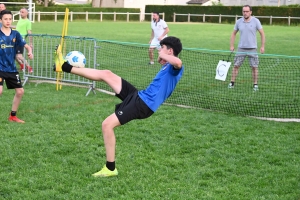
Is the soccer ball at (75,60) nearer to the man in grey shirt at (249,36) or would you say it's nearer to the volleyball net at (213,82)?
the volleyball net at (213,82)

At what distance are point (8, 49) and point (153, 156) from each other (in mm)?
3393

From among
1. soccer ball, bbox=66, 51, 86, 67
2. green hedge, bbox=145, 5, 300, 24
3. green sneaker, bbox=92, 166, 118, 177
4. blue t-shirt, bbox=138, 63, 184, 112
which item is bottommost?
green sneaker, bbox=92, 166, 118, 177

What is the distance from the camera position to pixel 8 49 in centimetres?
859

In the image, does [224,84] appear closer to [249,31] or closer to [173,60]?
[249,31]

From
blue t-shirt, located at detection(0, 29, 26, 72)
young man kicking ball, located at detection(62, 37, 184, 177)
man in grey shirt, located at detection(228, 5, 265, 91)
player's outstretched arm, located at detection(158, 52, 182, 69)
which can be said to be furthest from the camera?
man in grey shirt, located at detection(228, 5, 265, 91)

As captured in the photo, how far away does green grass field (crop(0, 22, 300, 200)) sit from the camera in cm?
563

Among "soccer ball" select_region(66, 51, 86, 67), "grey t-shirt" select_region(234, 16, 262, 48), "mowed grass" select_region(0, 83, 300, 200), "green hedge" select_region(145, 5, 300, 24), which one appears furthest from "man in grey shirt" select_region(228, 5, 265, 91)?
"green hedge" select_region(145, 5, 300, 24)

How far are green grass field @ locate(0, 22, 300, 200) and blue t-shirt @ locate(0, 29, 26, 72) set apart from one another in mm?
A: 955

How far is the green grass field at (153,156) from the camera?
5.63 meters

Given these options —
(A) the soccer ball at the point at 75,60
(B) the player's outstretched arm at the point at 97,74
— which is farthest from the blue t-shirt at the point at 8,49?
(B) the player's outstretched arm at the point at 97,74

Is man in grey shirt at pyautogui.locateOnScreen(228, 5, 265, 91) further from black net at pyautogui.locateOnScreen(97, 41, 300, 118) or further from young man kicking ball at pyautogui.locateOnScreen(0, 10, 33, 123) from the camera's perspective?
young man kicking ball at pyautogui.locateOnScreen(0, 10, 33, 123)

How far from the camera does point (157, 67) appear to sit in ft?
52.9

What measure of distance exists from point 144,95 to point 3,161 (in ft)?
6.74

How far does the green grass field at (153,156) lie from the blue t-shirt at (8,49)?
96cm
